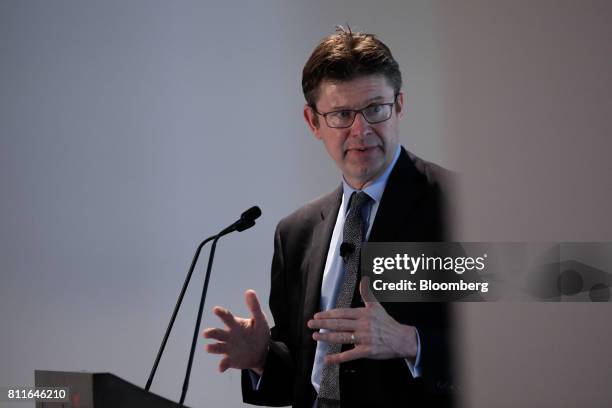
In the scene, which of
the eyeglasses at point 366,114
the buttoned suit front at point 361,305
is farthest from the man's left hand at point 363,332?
the eyeglasses at point 366,114

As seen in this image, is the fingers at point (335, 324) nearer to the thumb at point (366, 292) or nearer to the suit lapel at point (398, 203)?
the thumb at point (366, 292)

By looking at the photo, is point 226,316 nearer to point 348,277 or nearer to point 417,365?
point 348,277

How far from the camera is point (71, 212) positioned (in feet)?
10.6

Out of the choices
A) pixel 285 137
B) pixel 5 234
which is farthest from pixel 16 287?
pixel 285 137

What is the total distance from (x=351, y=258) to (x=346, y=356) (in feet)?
1.28

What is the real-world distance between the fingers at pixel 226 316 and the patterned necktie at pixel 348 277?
1.03ft

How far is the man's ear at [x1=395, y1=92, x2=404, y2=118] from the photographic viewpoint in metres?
2.46

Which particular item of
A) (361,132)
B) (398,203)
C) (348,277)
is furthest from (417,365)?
(361,132)

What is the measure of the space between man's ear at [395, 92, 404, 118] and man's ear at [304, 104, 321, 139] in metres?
0.27

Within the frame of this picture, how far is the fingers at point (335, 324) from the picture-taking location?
206cm

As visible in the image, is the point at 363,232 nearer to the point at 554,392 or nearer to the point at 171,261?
the point at 554,392

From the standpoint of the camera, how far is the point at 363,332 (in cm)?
209

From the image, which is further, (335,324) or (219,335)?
(219,335)

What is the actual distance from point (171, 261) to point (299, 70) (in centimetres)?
95
